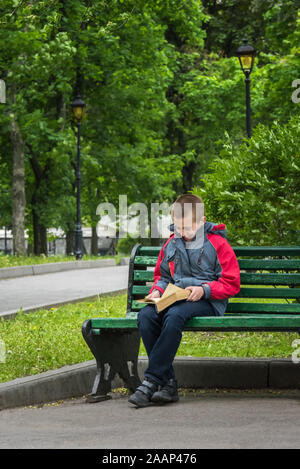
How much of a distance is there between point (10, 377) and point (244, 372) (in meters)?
1.74

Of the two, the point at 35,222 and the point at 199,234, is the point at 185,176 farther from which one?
the point at 199,234

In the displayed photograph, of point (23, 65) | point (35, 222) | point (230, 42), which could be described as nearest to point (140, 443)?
point (23, 65)

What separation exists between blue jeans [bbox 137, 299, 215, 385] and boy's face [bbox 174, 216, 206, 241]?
0.50 m

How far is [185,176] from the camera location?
38.2m

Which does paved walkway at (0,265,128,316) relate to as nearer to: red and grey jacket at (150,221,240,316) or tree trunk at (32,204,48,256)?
red and grey jacket at (150,221,240,316)

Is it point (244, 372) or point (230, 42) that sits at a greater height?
point (230, 42)

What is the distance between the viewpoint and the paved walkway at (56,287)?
12.8 m

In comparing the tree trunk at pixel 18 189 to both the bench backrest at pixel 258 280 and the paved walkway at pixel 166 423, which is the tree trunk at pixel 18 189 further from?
the paved walkway at pixel 166 423

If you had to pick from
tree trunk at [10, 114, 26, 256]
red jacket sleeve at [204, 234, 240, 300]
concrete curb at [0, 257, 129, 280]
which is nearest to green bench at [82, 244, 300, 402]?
red jacket sleeve at [204, 234, 240, 300]

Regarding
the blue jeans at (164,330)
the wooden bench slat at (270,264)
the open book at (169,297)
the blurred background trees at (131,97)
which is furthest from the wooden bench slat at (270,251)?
the blurred background trees at (131,97)

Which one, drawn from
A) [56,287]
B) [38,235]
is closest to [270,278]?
[56,287]

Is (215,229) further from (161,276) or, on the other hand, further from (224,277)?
(161,276)

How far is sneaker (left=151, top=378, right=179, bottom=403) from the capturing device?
5789mm

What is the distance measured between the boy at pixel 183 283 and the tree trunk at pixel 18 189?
63.7 ft
